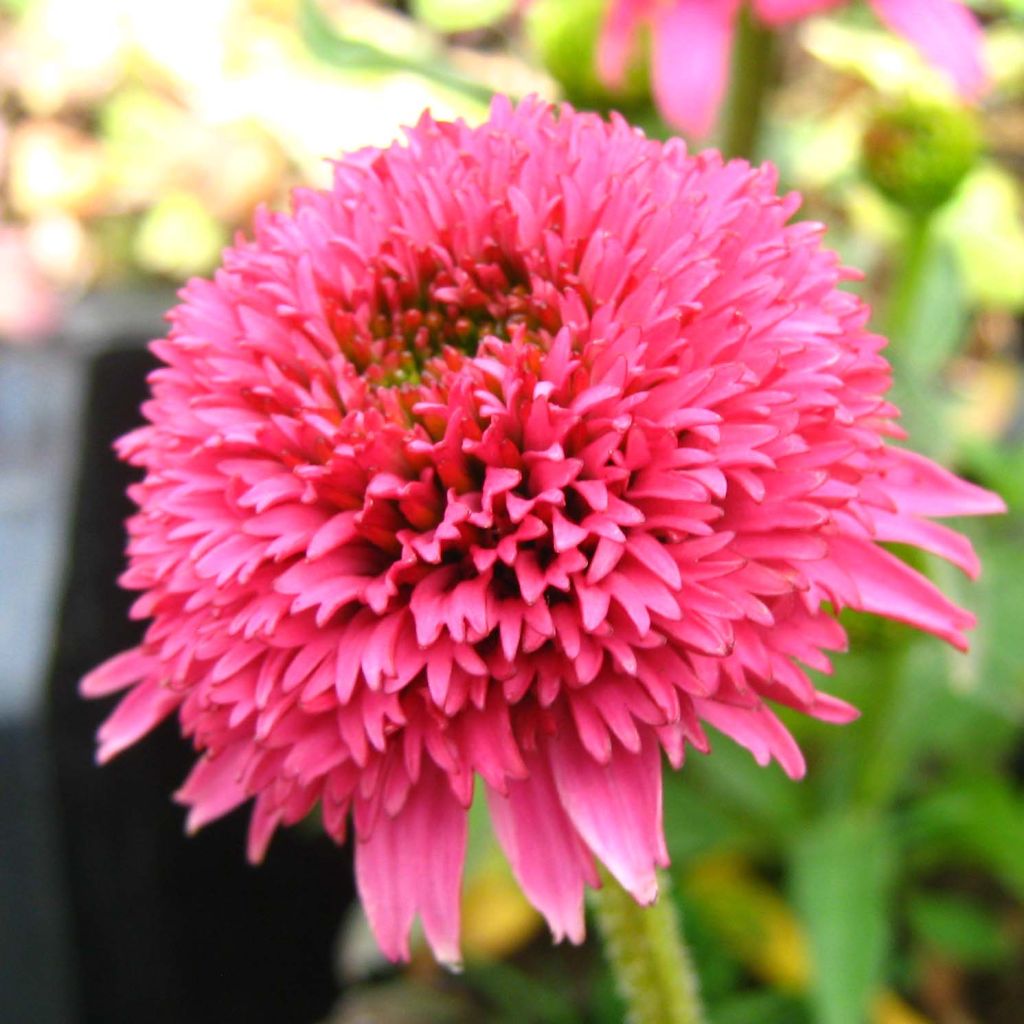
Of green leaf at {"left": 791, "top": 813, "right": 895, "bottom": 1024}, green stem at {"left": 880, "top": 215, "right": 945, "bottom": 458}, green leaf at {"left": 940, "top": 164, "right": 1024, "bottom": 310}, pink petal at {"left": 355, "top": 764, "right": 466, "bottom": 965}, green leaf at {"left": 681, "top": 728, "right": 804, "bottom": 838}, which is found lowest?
green leaf at {"left": 791, "top": 813, "right": 895, "bottom": 1024}

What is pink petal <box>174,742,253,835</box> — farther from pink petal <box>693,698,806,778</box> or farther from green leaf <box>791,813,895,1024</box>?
green leaf <box>791,813,895,1024</box>

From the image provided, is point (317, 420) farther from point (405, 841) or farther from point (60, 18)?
point (60, 18)

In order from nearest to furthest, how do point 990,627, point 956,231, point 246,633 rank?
point 246,633, point 990,627, point 956,231

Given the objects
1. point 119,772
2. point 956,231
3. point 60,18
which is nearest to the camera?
point 119,772

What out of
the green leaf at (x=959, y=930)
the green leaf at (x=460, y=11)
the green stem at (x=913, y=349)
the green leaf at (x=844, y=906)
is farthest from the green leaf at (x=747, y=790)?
the green leaf at (x=460, y=11)

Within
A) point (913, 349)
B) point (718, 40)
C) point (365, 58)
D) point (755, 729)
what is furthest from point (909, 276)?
point (755, 729)

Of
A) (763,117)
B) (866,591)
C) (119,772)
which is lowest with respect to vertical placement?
(119,772)

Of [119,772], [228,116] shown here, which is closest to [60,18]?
[228,116]

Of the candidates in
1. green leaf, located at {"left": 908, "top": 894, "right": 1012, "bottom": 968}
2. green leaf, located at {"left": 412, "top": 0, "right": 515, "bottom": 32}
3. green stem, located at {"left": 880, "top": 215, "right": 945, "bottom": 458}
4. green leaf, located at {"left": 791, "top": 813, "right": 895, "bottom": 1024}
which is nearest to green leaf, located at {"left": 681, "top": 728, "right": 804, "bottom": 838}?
green leaf, located at {"left": 791, "top": 813, "right": 895, "bottom": 1024}
